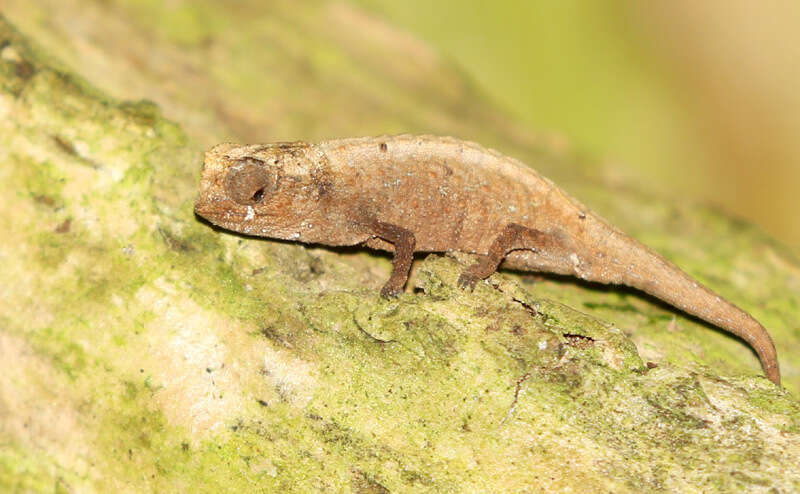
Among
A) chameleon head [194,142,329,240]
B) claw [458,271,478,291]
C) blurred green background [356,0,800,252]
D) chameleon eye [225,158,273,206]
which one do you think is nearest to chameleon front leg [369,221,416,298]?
claw [458,271,478,291]

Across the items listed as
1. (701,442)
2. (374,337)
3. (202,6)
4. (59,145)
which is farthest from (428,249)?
(202,6)

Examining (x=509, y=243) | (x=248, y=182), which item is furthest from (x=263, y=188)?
(x=509, y=243)

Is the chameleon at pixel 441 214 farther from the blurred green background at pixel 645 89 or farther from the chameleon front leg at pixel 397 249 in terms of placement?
the blurred green background at pixel 645 89

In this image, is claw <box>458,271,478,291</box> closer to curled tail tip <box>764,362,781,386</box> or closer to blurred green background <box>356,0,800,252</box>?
curled tail tip <box>764,362,781,386</box>

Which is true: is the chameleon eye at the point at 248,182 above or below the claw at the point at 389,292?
above

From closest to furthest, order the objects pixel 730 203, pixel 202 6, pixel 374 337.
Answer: pixel 374 337 < pixel 202 6 < pixel 730 203

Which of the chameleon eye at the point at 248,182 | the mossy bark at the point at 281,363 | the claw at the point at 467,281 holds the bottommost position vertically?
the mossy bark at the point at 281,363

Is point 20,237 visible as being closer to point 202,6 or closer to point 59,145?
point 59,145

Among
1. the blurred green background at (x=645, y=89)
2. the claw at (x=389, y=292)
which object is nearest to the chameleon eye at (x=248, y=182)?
the claw at (x=389, y=292)

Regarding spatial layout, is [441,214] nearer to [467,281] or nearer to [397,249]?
[397,249]
